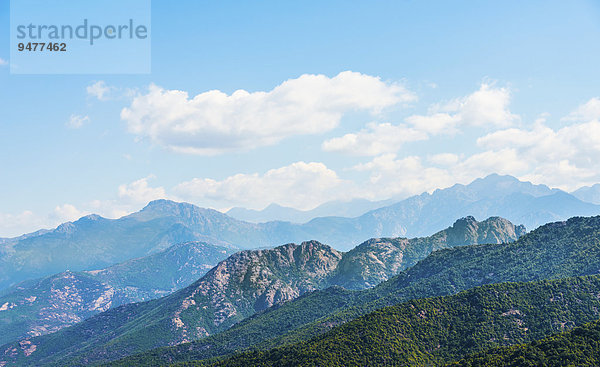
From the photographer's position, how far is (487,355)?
185375mm

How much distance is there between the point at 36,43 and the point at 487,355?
222130mm

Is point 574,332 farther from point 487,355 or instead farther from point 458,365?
point 458,365

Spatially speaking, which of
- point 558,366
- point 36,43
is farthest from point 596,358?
point 36,43

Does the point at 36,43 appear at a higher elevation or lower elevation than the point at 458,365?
higher

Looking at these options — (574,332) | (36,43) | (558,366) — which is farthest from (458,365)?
(36,43)

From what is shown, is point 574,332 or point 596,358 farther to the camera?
point 574,332

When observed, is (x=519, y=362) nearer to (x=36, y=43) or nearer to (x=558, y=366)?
(x=558, y=366)

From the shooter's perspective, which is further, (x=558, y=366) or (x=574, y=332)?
(x=574, y=332)

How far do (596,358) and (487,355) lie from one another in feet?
126

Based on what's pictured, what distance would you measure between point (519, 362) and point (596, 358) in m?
26.5

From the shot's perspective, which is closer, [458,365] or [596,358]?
[596,358]

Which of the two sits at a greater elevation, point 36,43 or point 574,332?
point 36,43

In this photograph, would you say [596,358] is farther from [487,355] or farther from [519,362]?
[487,355]

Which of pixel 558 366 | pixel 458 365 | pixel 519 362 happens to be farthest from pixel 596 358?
pixel 458 365
